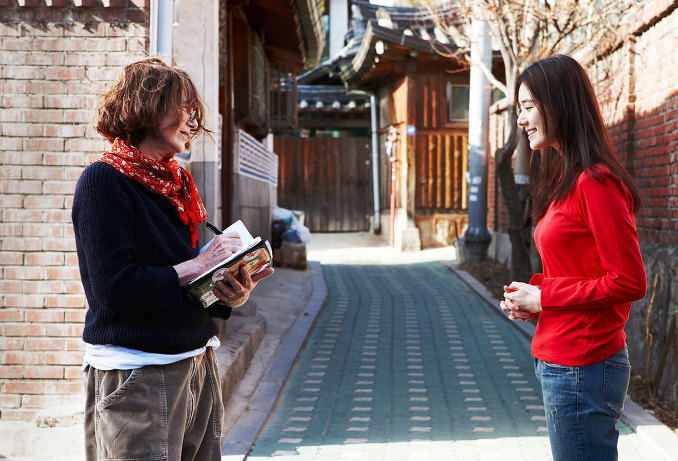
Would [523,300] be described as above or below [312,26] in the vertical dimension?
below

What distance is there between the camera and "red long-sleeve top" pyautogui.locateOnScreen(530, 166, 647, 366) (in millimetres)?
2203

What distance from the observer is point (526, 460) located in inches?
185

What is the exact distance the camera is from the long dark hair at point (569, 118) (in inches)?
92.3

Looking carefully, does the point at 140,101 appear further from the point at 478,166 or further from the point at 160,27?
the point at 478,166

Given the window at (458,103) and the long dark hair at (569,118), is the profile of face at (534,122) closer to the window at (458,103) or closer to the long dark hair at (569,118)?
the long dark hair at (569,118)

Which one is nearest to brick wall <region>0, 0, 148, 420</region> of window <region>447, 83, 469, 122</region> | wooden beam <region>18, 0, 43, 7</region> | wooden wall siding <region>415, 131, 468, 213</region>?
wooden beam <region>18, 0, 43, 7</region>

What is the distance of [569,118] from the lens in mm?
2406

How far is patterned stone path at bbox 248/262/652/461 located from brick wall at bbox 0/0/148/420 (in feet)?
4.71

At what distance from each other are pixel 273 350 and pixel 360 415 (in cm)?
210

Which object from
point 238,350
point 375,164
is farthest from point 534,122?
point 375,164

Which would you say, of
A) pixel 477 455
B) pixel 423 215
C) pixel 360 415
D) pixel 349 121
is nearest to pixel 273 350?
pixel 360 415

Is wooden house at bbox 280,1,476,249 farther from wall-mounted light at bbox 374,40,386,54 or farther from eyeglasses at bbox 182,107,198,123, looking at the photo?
eyeglasses at bbox 182,107,198,123

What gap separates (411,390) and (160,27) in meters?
3.61

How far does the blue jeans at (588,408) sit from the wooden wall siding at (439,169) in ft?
52.7
